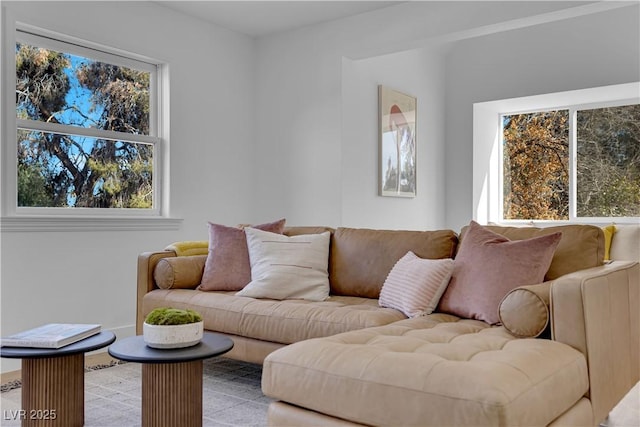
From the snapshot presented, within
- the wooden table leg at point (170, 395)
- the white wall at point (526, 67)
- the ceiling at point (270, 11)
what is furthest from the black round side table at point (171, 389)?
the white wall at point (526, 67)

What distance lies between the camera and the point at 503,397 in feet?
4.57

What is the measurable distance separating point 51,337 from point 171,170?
235cm

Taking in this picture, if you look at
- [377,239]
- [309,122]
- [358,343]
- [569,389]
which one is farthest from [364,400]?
[309,122]

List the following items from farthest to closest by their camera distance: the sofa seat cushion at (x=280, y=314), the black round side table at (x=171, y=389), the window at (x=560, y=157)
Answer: the window at (x=560, y=157)
the sofa seat cushion at (x=280, y=314)
the black round side table at (x=171, y=389)

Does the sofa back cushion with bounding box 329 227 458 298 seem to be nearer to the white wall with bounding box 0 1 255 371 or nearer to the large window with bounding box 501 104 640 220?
the white wall with bounding box 0 1 255 371

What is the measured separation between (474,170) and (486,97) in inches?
29.8

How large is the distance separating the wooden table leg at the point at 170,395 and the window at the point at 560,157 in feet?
14.3

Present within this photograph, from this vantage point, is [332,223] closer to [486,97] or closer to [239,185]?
[239,185]

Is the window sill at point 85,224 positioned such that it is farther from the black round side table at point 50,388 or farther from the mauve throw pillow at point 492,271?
the mauve throw pillow at point 492,271

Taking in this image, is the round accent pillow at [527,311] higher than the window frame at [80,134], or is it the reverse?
the window frame at [80,134]

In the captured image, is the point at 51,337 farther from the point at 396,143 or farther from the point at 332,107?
the point at 396,143

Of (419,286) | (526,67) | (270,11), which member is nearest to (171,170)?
(270,11)

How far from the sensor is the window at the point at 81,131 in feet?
11.6

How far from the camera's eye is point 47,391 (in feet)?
7.23
